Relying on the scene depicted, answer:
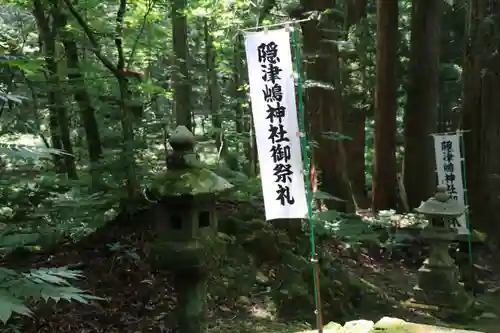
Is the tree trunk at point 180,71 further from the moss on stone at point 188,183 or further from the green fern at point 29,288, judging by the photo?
the green fern at point 29,288

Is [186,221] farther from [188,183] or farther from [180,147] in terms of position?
[180,147]

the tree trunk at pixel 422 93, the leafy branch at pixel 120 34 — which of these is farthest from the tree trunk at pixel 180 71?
the tree trunk at pixel 422 93

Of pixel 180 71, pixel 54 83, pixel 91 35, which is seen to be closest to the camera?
pixel 91 35

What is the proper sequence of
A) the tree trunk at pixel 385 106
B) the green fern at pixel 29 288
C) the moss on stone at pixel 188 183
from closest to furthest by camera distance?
the green fern at pixel 29 288, the moss on stone at pixel 188 183, the tree trunk at pixel 385 106

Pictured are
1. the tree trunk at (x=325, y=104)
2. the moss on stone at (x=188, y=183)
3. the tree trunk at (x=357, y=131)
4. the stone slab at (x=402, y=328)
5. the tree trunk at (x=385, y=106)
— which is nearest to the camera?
the stone slab at (x=402, y=328)

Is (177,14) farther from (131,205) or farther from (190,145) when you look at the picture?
(190,145)

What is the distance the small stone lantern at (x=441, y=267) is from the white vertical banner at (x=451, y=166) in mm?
784

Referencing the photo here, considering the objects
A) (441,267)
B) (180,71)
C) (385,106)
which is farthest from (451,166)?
(180,71)

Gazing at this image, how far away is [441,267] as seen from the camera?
7.75 meters

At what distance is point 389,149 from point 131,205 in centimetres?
706

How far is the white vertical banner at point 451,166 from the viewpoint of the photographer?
8599 mm

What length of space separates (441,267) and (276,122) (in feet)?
15.4

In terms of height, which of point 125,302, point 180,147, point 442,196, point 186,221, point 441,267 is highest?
point 180,147

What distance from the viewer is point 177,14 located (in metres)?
9.89
